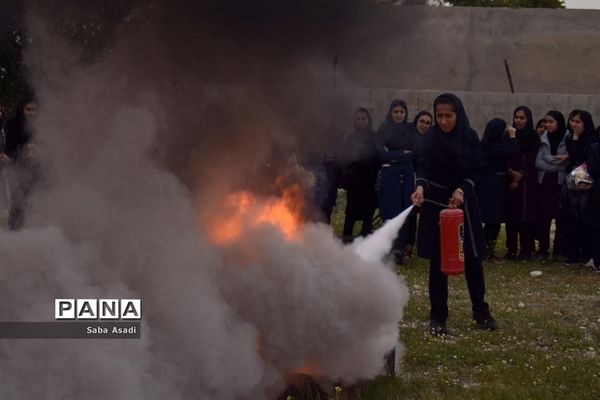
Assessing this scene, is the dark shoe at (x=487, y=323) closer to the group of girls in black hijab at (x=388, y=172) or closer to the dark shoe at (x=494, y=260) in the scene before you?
the group of girls in black hijab at (x=388, y=172)

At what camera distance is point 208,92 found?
567 cm

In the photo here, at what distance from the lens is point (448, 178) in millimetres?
7367

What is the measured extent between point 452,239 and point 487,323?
3.62 ft

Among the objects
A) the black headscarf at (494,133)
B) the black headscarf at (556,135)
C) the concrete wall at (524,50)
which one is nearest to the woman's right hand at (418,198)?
the black headscarf at (494,133)

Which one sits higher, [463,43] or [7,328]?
[463,43]

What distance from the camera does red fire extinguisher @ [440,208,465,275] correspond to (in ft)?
23.0

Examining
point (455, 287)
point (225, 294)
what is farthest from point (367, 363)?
point (455, 287)

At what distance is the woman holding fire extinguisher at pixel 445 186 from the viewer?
286 inches

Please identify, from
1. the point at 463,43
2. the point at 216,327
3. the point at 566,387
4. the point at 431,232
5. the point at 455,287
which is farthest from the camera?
the point at 463,43

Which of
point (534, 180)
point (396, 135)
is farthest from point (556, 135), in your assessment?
point (396, 135)

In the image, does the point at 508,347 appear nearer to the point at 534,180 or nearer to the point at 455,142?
the point at 455,142

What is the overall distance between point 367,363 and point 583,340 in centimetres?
268

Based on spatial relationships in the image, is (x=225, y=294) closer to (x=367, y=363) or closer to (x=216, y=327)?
(x=216, y=327)

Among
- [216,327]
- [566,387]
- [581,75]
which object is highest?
[581,75]
